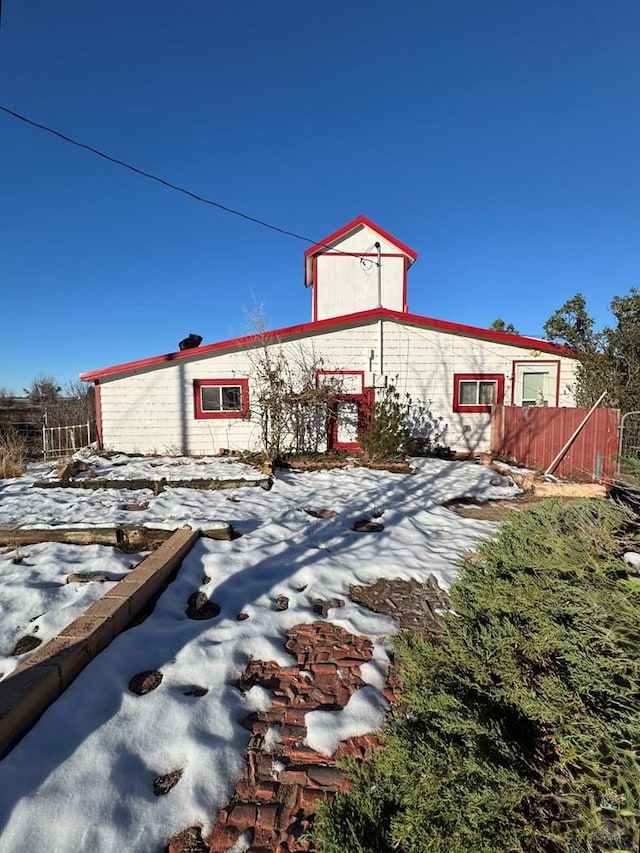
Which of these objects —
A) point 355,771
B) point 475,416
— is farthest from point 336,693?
point 475,416

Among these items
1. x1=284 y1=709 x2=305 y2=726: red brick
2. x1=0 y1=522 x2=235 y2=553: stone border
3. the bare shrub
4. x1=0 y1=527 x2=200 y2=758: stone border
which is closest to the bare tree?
the bare shrub

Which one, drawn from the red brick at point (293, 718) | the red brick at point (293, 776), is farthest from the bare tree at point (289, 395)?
the red brick at point (293, 776)

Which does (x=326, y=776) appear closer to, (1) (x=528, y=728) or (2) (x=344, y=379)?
(1) (x=528, y=728)

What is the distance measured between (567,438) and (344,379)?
565cm

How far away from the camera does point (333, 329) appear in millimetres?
11688

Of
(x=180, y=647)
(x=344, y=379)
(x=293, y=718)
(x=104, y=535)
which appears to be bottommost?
(x=293, y=718)

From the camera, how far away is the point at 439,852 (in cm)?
136

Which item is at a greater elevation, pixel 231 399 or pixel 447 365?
pixel 447 365

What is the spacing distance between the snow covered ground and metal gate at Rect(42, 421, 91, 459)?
6757mm

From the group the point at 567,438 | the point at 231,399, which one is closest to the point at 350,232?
the point at 231,399

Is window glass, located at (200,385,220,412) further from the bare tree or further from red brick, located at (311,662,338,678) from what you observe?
red brick, located at (311,662,338,678)

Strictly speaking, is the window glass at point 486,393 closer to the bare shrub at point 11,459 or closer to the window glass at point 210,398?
the window glass at point 210,398

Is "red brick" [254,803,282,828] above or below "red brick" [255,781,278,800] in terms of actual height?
above

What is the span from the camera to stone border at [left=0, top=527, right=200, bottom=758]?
6.51 feet
